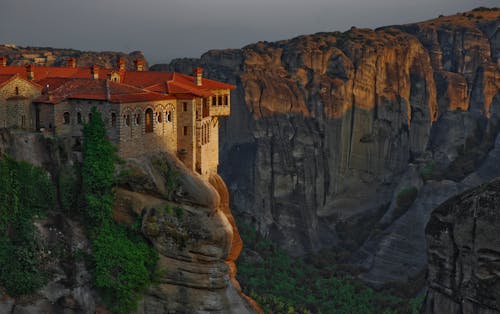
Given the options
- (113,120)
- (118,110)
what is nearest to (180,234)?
(113,120)

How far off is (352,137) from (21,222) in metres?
50.3

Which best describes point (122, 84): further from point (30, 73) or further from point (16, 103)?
point (30, 73)

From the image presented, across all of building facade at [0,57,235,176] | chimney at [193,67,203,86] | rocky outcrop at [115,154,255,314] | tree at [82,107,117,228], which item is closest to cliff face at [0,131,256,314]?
rocky outcrop at [115,154,255,314]

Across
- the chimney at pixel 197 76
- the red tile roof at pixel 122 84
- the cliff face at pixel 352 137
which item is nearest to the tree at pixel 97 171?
the red tile roof at pixel 122 84

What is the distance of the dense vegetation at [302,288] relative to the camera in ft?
219

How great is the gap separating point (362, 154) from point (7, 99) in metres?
51.6

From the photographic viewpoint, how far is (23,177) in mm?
45906

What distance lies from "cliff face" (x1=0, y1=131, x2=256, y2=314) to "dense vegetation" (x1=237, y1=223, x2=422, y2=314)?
16.0 meters

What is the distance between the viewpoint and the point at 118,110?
44812 millimetres

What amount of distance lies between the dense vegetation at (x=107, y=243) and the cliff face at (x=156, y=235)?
1.97ft

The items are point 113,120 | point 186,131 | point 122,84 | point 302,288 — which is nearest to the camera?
point 113,120

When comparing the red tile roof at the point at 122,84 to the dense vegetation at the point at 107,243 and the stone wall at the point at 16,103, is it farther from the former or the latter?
the dense vegetation at the point at 107,243

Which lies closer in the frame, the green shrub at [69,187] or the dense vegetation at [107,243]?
the dense vegetation at [107,243]

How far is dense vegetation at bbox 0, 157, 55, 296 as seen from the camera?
147 feet
